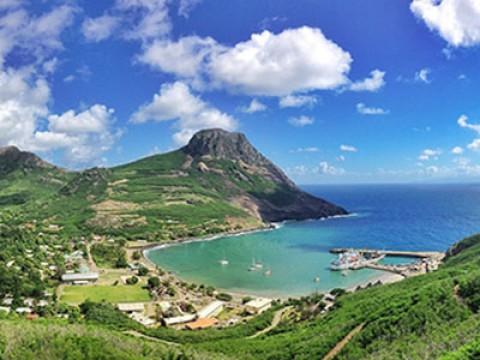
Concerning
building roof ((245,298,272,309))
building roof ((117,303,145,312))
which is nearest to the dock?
building roof ((245,298,272,309))

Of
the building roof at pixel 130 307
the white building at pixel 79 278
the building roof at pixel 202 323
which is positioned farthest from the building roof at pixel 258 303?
the white building at pixel 79 278

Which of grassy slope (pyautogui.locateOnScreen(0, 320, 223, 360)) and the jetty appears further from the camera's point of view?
the jetty

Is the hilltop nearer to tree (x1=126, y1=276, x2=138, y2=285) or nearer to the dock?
the dock

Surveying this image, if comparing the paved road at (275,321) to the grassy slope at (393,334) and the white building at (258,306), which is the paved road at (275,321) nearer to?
the white building at (258,306)

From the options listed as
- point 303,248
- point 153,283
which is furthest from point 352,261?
point 153,283

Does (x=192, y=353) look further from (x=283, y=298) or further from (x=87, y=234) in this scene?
(x=87, y=234)

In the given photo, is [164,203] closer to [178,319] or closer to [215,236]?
[215,236]
